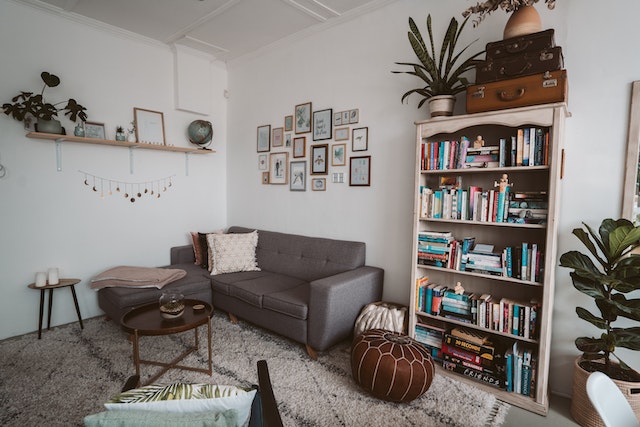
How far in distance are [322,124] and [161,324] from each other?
2.36 metres

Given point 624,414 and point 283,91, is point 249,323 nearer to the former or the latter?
point 283,91

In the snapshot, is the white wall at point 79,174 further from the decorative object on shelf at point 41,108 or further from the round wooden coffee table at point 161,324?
the round wooden coffee table at point 161,324

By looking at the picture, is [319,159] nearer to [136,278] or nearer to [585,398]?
[136,278]

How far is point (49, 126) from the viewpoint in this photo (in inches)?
122

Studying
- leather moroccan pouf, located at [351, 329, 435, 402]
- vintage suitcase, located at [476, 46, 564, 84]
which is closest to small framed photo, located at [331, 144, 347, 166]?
vintage suitcase, located at [476, 46, 564, 84]

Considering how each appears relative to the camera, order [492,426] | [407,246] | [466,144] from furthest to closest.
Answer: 1. [407,246]
2. [466,144]
3. [492,426]

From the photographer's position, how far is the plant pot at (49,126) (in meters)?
3.08

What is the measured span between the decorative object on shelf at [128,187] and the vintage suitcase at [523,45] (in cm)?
357

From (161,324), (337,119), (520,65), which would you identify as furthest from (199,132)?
(520,65)

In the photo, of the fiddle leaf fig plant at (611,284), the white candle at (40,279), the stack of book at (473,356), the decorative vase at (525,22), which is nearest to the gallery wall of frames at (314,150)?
the decorative vase at (525,22)

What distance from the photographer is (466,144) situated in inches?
94.1

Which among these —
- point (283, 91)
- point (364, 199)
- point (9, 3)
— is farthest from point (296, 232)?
point (9, 3)

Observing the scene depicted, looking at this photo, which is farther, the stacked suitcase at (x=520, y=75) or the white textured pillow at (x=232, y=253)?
the white textured pillow at (x=232, y=253)

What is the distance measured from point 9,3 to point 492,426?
4.95 metres
